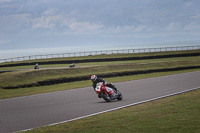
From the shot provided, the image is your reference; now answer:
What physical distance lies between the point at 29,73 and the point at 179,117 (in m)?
25.0

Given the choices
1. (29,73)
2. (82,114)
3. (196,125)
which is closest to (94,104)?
(82,114)

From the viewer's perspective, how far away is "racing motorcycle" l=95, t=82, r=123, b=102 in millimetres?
16020

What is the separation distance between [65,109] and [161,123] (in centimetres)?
549

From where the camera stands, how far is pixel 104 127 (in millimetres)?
9750

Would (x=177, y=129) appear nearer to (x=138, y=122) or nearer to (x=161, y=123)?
(x=161, y=123)

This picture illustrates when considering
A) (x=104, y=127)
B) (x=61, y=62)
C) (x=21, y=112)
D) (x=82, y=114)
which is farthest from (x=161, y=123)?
(x=61, y=62)

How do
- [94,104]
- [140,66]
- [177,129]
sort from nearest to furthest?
[177,129] < [94,104] < [140,66]

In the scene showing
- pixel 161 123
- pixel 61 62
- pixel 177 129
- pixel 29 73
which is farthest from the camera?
pixel 61 62

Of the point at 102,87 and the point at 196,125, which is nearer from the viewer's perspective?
the point at 196,125

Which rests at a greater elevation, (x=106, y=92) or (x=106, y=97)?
(x=106, y=92)

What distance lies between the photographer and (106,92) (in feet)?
53.5

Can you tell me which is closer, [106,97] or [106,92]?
[106,97]

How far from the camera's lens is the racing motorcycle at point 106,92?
1602cm

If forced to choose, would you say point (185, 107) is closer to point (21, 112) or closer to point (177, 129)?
point (177, 129)
